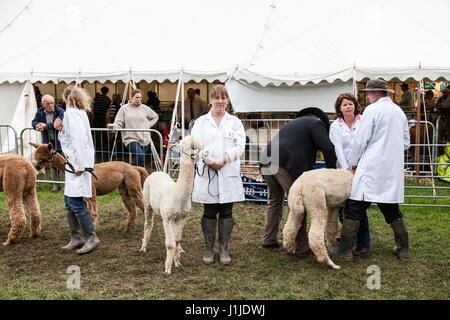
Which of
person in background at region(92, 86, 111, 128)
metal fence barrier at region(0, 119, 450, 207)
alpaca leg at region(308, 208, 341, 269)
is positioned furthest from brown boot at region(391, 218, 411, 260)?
person in background at region(92, 86, 111, 128)

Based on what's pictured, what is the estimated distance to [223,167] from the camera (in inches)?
207

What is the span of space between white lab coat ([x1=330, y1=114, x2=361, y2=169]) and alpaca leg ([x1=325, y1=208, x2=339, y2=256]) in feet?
1.75

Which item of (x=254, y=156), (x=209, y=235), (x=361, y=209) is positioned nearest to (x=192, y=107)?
(x=254, y=156)

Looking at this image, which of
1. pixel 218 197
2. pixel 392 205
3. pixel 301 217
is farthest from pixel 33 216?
pixel 392 205

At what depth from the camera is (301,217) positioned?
5.24m

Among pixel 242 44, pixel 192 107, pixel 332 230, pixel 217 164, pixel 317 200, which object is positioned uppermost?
pixel 242 44

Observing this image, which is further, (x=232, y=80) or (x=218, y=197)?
(x=232, y=80)

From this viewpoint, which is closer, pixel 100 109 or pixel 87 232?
pixel 87 232

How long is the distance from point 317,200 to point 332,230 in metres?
0.70

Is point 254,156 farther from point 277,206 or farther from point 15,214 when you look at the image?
point 15,214

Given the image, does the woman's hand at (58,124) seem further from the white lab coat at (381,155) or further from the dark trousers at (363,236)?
the dark trousers at (363,236)

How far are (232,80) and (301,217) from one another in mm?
5287

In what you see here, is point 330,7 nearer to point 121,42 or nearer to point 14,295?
point 121,42

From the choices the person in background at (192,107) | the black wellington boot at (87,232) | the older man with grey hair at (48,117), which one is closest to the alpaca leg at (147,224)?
the black wellington boot at (87,232)
